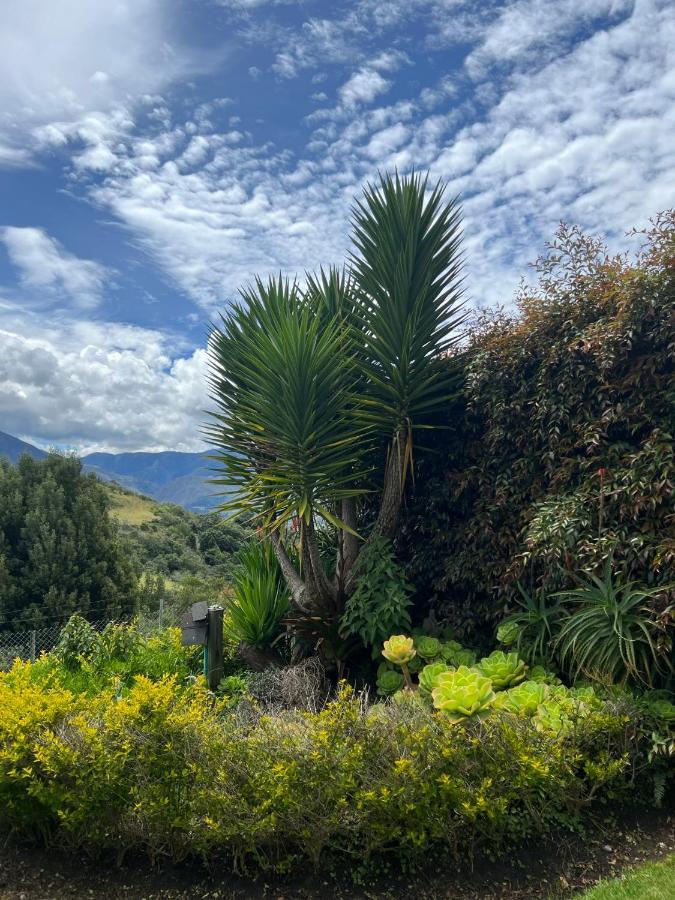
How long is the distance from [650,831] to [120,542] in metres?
13.0

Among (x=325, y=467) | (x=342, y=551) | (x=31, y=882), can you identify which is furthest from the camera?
(x=342, y=551)

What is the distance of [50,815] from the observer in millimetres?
3133

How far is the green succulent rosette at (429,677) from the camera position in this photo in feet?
12.7

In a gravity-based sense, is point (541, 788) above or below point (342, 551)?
below

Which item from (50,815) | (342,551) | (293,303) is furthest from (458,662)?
(293,303)

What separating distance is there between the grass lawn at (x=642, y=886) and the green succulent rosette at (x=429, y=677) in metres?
1.40

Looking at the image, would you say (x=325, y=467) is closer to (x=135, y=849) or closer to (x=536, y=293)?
(x=536, y=293)

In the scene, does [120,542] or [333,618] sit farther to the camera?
[120,542]

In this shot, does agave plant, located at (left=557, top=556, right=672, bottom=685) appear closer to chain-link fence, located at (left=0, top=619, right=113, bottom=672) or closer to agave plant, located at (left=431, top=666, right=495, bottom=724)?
agave plant, located at (left=431, top=666, right=495, bottom=724)

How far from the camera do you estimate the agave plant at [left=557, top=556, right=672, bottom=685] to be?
3715mm

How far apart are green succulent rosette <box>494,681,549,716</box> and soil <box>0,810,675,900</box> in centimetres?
65

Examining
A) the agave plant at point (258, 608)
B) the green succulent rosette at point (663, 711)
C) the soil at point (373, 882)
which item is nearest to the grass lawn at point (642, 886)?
the soil at point (373, 882)

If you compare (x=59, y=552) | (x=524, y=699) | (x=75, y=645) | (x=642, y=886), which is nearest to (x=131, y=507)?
(x=59, y=552)

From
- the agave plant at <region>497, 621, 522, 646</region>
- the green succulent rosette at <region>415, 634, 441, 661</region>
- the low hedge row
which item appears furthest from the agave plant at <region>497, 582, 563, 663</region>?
the low hedge row
